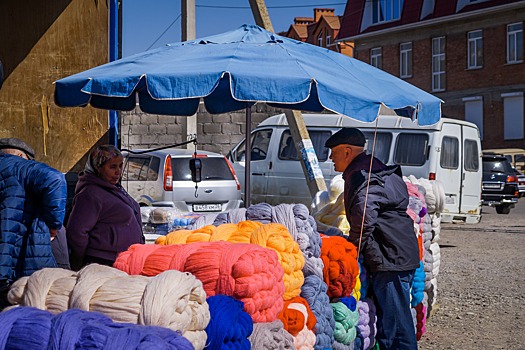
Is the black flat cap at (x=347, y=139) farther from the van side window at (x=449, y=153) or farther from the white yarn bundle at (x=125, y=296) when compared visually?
the van side window at (x=449, y=153)

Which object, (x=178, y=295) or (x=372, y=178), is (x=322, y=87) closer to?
(x=372, y=178)

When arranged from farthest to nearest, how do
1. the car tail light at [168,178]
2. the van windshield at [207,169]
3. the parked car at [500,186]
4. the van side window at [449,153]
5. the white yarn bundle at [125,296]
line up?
the parked car at [500,186], the van side window at [449,153], the van windshield at [207,169], the car tail light at [168,178], the white yarn bundle at [125,296]

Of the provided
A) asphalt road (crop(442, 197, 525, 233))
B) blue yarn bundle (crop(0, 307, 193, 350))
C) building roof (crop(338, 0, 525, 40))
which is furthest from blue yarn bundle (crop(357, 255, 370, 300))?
building roof (crop(338, 0, 525, 40))

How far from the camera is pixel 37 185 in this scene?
15.7ft

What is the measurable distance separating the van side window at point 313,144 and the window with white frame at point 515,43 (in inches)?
942

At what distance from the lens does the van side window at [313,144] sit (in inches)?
685

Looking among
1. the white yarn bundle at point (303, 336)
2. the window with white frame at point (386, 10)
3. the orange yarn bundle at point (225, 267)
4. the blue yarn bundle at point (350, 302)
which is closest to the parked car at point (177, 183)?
the blue yarn bundle at point (350, 302)

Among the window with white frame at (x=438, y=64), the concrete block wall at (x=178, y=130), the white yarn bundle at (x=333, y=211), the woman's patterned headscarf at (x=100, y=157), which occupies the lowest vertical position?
the white yarn bundle at (x=333, y=211)

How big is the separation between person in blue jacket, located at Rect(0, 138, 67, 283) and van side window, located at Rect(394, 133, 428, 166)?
12.8 meters

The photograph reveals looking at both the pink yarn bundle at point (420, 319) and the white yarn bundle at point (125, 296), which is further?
the pink yarn bundle at point (420, 319)

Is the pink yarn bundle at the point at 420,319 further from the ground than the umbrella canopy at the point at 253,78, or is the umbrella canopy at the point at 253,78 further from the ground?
the umbrella canopy at the point at 253,78

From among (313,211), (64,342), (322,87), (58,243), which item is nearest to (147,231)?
(313,211)

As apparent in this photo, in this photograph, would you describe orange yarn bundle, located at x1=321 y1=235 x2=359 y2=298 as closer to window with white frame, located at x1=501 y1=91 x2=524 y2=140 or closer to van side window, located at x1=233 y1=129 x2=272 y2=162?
van side window, located at x1=233 y1=129 x2=272 y2=162

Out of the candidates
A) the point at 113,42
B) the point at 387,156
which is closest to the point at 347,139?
the point at 113,42
